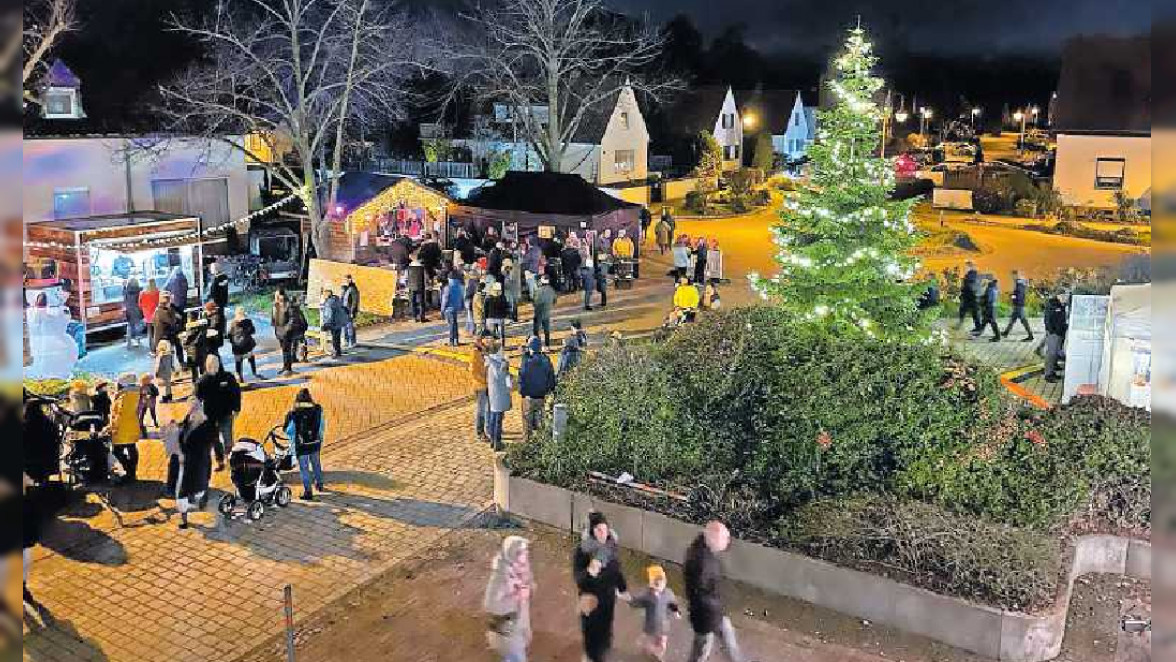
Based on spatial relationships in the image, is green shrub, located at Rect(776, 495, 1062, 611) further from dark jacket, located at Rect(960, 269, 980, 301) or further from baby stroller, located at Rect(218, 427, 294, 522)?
dark jacket, located at Rect(960, 269, 980, 301)

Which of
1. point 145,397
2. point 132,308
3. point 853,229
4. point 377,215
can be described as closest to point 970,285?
point 853,229

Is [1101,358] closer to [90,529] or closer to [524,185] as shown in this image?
[90,529]

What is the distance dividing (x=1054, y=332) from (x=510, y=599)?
12789mm

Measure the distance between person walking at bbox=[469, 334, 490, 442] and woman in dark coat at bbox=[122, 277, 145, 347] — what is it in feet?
30.0

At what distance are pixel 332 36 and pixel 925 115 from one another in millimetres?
69771

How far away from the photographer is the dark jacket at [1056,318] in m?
17.0

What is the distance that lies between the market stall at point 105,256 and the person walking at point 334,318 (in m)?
4.18

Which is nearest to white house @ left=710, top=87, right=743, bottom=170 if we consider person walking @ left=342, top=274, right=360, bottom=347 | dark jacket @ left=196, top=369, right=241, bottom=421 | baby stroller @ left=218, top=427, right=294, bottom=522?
person walking @ left=342, top=274, right=360, bottom=347

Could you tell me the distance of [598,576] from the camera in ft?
26.2

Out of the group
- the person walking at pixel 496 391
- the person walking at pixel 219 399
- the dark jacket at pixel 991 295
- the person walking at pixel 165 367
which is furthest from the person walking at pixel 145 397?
the dark jacket at pixel 991 295

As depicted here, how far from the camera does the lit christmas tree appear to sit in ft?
42.8

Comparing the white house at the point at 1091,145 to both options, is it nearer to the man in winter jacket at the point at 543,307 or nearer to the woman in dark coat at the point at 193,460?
the man in winter jacket at the point at 543,307

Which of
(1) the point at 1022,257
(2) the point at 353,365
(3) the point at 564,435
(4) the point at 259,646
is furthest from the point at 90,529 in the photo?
(1) the point at 1022,257

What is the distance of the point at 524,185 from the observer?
2811cm
